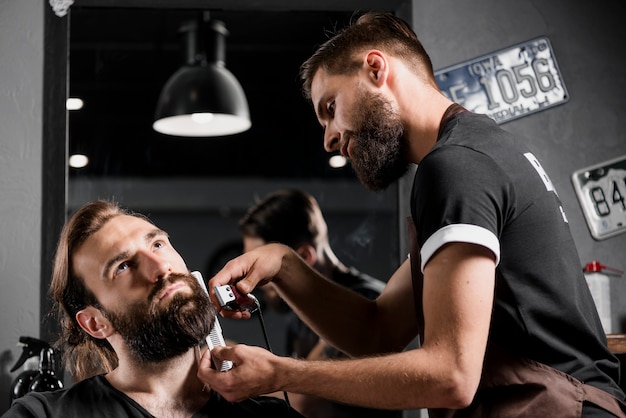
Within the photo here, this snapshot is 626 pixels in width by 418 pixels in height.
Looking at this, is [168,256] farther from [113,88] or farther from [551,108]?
[551,108]

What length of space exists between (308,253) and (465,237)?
1.70m

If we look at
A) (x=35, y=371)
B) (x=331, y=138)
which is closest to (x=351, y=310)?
(x=331, y=138)

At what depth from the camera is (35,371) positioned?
8.86 ft

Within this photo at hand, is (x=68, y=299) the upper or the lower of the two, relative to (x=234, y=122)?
lower

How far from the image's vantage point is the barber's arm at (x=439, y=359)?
163 cm

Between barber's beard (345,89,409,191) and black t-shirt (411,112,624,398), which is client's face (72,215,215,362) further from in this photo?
black t-shirt (411,112,624,398)

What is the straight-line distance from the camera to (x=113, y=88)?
3211 millimetres

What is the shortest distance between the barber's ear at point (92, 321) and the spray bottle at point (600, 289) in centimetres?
163

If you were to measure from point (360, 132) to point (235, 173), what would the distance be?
1.31 m

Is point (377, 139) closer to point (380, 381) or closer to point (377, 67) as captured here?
point (377, 67)

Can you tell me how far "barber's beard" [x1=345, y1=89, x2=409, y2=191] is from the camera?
2.04 meters

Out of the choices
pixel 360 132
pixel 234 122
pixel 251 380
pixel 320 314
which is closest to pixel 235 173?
pixel 234 122

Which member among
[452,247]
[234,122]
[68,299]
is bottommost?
[452,247]

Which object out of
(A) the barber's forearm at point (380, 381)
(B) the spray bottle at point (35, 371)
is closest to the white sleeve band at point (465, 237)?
(A) the barber's forearm at point (380, 381)
